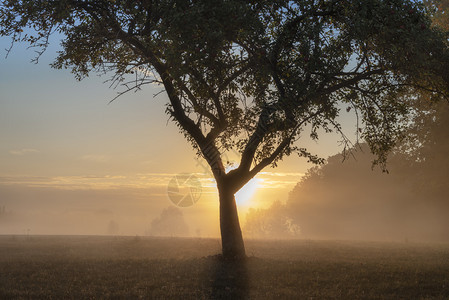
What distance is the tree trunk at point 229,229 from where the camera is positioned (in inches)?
841

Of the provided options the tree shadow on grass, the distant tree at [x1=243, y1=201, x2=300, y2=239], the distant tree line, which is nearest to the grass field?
the tree shadow on grass

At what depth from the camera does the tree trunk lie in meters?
21.4

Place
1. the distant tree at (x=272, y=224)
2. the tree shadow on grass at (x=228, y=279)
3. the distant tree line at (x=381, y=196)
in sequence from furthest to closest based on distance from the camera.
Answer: the distant tree at (x=272, y=224)
the distant tree line at (x=381, y=196)
the tree shadow on grass at (x=228, y=279)

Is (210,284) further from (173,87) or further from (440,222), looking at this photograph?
(440,222)

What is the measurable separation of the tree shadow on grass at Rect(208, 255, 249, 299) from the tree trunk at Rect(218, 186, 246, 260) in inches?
25.1

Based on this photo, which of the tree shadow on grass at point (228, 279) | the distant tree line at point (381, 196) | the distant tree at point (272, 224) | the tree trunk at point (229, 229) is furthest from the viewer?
the distant tree at point (272, 224)

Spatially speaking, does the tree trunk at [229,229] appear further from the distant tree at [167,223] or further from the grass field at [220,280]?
the distant tree at [167,223]

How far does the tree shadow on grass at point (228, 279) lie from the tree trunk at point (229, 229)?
2.09ft

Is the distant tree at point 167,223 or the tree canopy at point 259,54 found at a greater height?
the tree canopy at point 259,54

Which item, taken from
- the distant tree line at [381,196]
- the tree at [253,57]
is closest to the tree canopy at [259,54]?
the tree at [253,57]

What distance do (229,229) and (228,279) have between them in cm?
523

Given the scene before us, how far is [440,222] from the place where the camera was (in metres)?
63.8

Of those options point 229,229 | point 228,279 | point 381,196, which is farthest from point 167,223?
point 228,279

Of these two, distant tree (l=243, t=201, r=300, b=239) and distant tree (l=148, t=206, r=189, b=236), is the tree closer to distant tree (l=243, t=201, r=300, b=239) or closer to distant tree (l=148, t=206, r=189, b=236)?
distant tree (l=243, t=201, r=300, b=239)
